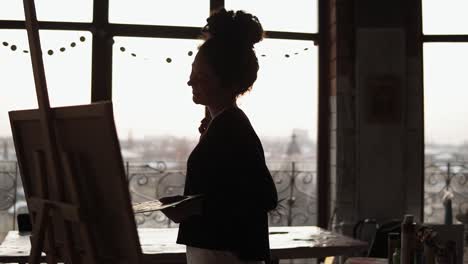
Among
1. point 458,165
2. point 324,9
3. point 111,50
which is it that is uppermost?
point 324,9

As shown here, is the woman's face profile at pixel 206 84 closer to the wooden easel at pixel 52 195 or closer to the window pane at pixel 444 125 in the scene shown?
the wooden easel at pixel 52 195

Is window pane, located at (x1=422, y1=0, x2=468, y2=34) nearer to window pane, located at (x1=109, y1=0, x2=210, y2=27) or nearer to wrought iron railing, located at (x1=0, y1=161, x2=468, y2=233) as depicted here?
wrought iron railing, located at (x1=0, y1=161, x2=468, y2=233)

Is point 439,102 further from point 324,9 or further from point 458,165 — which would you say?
point 324,9

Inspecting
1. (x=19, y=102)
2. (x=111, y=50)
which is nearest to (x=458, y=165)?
(x=111, y=50)

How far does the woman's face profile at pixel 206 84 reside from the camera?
1.81m

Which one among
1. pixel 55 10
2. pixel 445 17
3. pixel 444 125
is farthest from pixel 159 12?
pixel 444 125

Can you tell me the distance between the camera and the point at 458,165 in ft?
14.6

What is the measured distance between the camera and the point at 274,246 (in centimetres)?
297

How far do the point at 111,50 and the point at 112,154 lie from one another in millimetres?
2679

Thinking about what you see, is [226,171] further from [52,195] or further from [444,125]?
[444,125]

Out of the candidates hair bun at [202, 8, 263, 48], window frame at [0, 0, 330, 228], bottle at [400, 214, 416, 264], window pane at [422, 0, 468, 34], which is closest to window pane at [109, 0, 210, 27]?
window frame at [0, 0, 330, 228]

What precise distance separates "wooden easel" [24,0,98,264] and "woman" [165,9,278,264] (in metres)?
0.27

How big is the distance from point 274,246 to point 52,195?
4.39 ft

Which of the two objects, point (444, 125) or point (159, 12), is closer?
point (159, 12)
